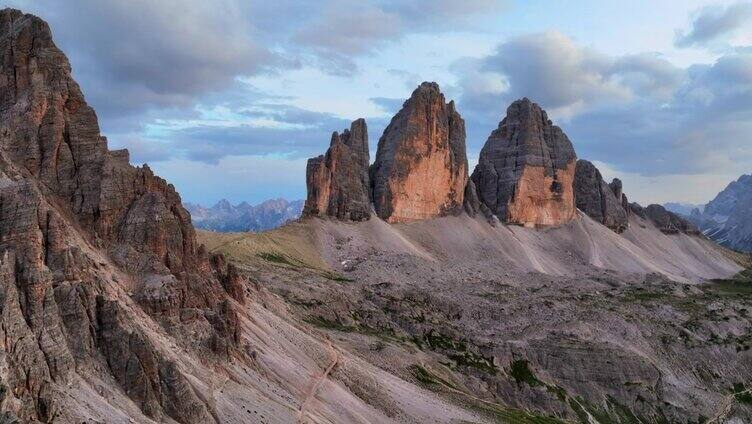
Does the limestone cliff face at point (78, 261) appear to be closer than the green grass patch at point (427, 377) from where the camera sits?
Yes

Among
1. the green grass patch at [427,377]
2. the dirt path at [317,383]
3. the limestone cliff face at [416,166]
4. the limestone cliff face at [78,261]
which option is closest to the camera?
the limestone cliff face at [78,261]

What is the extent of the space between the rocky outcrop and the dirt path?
330 ft

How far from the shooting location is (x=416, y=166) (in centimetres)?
19238

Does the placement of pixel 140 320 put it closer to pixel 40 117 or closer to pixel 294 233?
pixel 40 117

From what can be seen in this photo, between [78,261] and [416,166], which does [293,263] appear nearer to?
[416,166]

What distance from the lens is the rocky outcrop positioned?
175625 millimetres

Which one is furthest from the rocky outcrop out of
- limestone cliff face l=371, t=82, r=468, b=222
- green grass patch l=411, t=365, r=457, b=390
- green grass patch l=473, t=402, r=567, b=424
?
green grass patch l=473, t=402, r=567, b=424

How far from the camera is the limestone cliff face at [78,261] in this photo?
Result: 124 feet

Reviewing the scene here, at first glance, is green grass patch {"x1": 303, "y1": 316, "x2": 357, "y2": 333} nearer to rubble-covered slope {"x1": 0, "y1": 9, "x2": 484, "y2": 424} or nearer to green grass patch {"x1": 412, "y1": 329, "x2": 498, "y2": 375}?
green grass patch {"x1": 412, "y1": 329, "x2": 498, "y2": 375}

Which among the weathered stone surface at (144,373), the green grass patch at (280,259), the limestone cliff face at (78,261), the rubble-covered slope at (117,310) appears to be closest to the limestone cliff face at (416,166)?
the green grass patch at (280,259)

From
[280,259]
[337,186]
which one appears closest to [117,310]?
[280,259]

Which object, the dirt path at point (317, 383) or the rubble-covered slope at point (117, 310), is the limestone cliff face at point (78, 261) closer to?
the rubble-covered slope at point (117, 310)

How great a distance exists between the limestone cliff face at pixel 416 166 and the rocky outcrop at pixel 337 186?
276 inches

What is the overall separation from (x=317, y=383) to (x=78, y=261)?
977 inches
